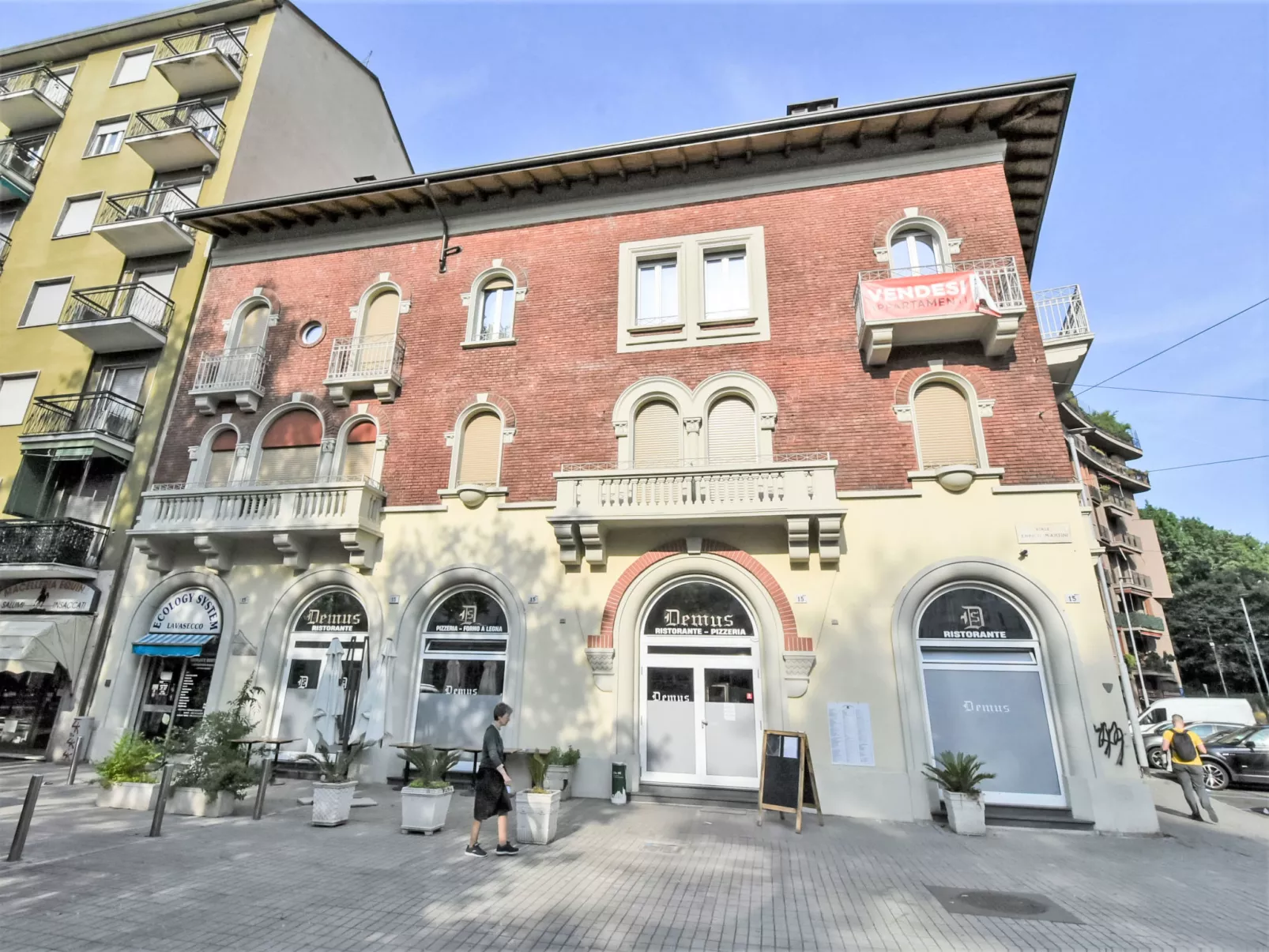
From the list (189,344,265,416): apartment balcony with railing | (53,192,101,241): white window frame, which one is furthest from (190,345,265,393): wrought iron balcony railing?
(53,192,101,241): white window frame

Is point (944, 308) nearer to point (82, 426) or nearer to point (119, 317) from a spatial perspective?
point (119, 317)

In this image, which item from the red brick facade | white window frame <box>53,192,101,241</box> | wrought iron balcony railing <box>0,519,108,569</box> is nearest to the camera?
the red brick facade

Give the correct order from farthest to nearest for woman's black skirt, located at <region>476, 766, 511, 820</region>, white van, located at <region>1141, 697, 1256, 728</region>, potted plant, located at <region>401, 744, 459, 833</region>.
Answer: white van, located at <region>1141, 697, 1256, 728</region> → potted plant, located at <region>401, 744, 459, 833</region> → woman's black skirt, located at <region>476, 766, 511, 820</region>

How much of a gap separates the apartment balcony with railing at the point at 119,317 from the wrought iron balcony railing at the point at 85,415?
160 centimetres

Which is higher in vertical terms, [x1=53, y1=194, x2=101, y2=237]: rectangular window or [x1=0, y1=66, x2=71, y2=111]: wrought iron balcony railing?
[x1=0, y1=66, x2=71, y2=111]: wrought iron balcony railing

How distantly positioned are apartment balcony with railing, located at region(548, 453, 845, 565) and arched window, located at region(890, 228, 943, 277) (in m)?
4.78

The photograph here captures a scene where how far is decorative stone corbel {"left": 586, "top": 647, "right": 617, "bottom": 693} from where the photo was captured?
1205 cm

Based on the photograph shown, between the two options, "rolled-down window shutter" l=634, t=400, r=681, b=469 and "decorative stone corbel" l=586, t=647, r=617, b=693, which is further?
"rolled-down window shutter" l=634, t=400, r=681, b=469

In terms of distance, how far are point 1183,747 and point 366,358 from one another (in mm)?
19049

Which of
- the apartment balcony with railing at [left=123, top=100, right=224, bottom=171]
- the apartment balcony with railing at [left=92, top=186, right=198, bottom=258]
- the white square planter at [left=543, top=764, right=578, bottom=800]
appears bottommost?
the white square planter at [left=543, top=764, right=578, bottom=800]

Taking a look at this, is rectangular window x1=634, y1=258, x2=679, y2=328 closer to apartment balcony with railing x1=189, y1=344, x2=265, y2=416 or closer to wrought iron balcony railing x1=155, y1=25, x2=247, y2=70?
apartment balcony with railing x1=189, y1=344, x2=265, y2=416

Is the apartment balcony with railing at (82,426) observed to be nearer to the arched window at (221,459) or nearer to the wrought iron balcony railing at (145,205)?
the arched window at (221,459)

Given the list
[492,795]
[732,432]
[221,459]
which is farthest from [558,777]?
[221,459]

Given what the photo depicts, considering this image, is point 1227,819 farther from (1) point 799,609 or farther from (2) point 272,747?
(2) point 272,747
